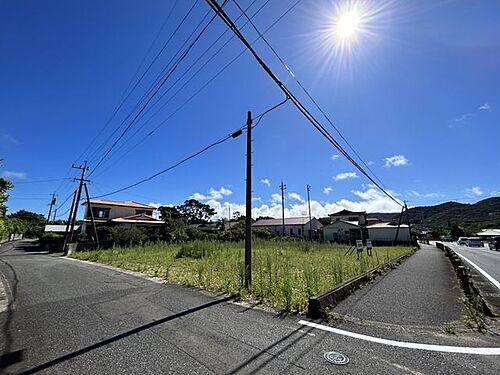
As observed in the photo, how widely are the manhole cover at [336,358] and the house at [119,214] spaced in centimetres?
3781

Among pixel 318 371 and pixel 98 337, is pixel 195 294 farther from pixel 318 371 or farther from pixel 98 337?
pixel 318 371

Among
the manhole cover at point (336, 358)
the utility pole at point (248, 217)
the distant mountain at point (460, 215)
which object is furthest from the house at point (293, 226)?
the manhole cover at point (336, 358)

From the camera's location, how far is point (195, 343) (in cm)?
342

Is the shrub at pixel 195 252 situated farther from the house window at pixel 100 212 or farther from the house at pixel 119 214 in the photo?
the house window at pixel 100 212

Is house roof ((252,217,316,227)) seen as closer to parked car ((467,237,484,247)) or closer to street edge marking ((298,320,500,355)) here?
parked car ((467,237,484,247))

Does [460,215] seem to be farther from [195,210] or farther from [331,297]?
[331,297]

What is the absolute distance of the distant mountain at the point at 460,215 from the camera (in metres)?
81.8

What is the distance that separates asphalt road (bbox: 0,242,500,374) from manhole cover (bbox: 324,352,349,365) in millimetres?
71

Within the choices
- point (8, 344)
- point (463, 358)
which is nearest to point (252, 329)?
point (463, 358)

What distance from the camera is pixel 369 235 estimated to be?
4266 cm

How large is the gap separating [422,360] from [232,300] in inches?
146

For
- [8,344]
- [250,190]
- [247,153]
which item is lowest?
[8,344]

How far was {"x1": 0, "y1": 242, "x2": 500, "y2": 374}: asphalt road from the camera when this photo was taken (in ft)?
9.20

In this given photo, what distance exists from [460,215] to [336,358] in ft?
410
